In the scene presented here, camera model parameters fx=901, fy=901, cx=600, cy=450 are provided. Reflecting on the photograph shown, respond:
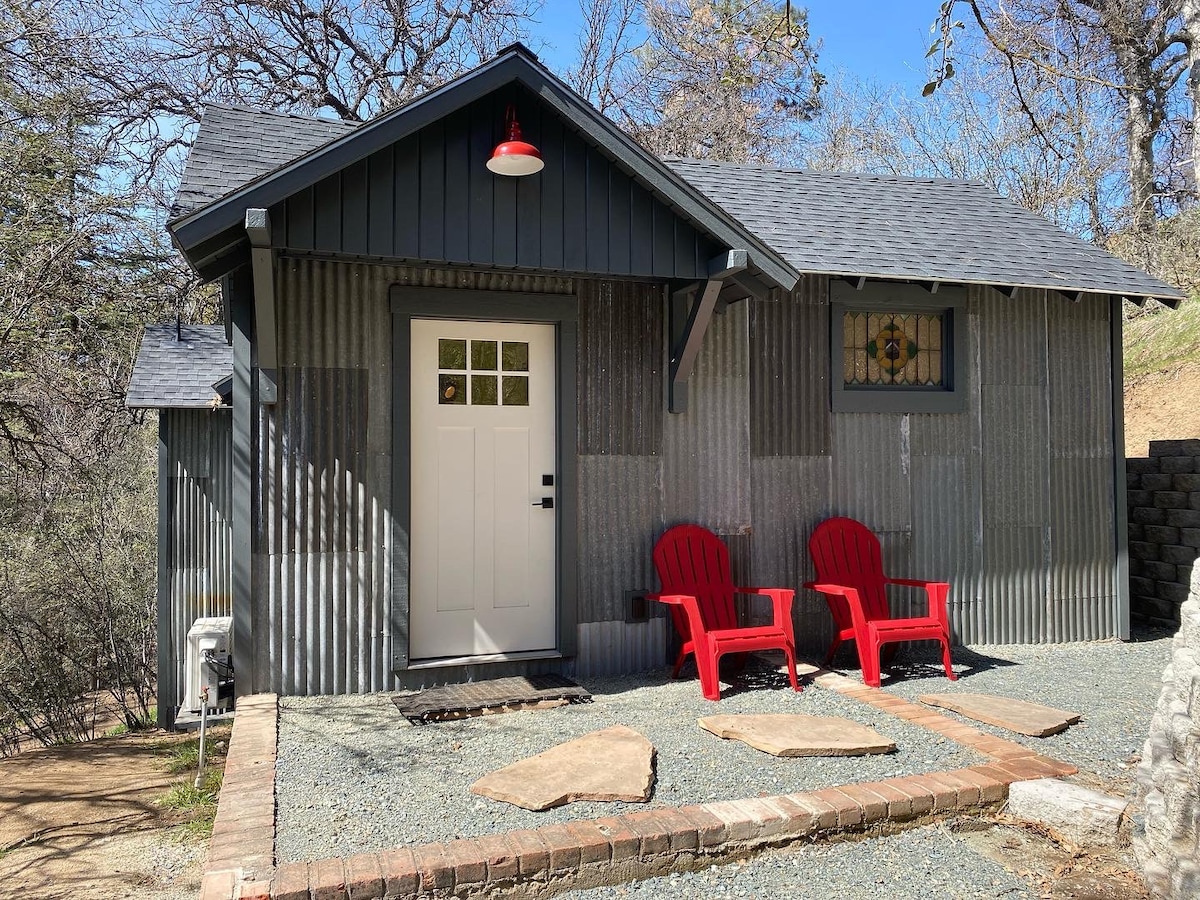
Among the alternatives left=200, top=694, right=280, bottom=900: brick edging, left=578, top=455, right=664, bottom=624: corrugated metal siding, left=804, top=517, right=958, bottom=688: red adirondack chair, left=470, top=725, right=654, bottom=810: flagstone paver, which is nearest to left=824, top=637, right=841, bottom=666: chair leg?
left=804, top=517, right=958, bottom=688: red adirondack chair

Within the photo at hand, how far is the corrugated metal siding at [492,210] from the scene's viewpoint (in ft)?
14.9

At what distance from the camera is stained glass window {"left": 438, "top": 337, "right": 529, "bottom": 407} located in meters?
5.48

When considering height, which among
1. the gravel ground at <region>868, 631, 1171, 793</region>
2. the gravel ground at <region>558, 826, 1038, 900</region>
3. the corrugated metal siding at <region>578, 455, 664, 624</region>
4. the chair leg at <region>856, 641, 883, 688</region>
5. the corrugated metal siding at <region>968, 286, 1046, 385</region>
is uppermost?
the corrugated metal siding at <region>968, 286, 1046, 385</region>

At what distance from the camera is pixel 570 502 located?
5590 millimetres

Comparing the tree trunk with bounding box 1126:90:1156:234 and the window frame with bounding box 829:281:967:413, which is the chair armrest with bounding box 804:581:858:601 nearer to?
the window frame with bounding box 829:281:967:413

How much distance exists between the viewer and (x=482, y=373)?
18.2ft

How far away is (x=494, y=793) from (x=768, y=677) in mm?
2485

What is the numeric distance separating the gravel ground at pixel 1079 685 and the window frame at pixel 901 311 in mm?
1791

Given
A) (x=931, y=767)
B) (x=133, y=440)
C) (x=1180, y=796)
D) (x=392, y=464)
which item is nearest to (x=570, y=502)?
(x=392, y=464)

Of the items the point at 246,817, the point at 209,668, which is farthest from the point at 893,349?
the point at 246,817

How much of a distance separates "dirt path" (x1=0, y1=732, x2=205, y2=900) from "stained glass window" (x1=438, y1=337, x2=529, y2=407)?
105 inches

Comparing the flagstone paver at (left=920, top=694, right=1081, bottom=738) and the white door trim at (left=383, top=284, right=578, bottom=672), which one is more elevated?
the white door trim at (left=383, top=284, right=578, bottom=672)

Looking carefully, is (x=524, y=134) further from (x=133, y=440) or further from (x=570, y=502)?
(x=133, y=440)

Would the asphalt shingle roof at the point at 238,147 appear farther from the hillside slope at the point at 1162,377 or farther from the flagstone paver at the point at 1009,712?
the hillside slope at the point at 1162,377
